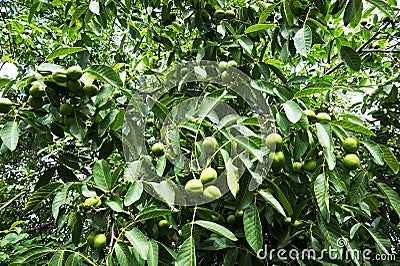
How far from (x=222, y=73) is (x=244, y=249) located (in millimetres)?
780

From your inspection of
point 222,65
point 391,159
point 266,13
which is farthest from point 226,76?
point 391,159

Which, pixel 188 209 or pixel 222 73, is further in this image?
pixel 222 73

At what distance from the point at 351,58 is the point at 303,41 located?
27 cm

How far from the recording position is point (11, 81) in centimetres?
134

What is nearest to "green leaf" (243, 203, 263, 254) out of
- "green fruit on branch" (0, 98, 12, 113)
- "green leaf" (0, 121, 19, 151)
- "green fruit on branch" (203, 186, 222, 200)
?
"green fruit on branch" (203, 186, 222, 200)

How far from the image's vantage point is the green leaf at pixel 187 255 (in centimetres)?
121

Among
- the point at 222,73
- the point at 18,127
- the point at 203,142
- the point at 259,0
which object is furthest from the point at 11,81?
the point at 259,0

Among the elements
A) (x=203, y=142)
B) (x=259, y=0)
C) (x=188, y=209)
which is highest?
(x=259, y=0)

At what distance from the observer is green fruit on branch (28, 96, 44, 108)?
4.56 ft

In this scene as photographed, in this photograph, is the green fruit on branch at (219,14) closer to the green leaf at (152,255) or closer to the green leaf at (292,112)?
the green leaf at (292,112)

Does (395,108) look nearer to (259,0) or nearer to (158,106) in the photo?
(259,0)

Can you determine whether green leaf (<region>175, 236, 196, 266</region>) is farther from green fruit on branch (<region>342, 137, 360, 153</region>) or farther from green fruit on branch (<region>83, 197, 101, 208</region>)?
green fruit on branch (<region>342, 137, 360, 153</region>)

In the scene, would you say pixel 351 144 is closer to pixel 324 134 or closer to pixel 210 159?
pixel 324 134

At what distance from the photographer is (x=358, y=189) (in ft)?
4.74
